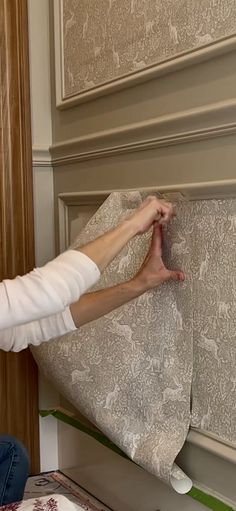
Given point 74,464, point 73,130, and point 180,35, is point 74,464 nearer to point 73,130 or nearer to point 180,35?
point 73,130

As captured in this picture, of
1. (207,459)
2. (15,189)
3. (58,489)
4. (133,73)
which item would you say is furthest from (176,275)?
(58,489)

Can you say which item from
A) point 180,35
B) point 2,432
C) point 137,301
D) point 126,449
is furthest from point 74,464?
point 180,35

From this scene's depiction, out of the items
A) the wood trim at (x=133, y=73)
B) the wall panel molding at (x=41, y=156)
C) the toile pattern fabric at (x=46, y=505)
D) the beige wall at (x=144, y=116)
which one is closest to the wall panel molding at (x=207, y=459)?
the beige wall at (x=144, y=116)

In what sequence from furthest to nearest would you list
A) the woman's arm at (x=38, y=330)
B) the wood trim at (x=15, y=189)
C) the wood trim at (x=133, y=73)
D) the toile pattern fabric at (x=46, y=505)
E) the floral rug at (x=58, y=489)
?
the wood trim at (x=15, y=189)
the floral rug at (x=58, y=489)
the woman's arm at (x=38, y=330)
the wood trim at (x=133, y=73)
the toile pattern fabric at (x=46, y=505)

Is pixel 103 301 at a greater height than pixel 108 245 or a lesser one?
lesser

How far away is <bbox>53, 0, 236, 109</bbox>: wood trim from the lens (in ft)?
4.97

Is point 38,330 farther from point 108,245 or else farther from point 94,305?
point 108,245

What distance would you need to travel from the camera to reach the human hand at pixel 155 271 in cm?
165

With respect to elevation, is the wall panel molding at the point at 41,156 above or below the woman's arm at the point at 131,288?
above

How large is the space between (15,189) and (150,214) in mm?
775

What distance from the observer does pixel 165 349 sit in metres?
1.70

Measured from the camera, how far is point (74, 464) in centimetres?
226

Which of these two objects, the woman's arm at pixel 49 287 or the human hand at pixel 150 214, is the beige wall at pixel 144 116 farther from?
the woman's arm at pixel 49 287

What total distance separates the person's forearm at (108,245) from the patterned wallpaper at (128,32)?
→ 41 centimetres
